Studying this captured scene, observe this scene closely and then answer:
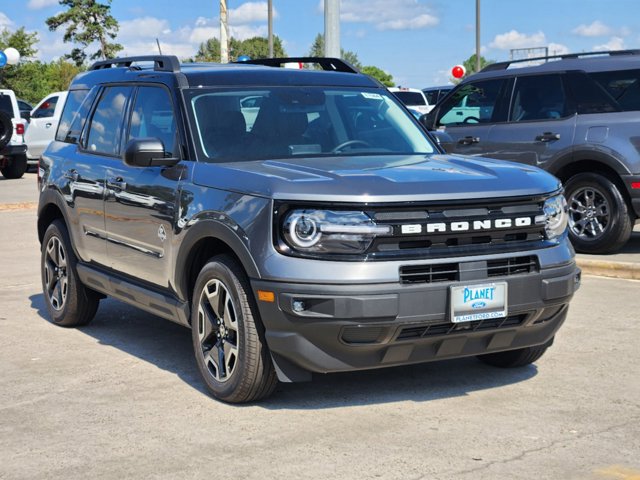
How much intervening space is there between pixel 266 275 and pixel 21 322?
11.8 ft

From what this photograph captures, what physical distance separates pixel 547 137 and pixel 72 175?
17.9ft

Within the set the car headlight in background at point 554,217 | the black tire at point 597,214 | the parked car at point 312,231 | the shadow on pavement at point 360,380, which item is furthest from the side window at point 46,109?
→ the car headlight in background at point 554,217

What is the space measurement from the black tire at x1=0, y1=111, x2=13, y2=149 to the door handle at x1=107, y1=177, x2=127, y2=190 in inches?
627

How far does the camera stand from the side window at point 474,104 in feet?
39.4

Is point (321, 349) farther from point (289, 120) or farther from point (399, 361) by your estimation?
point (289, 120)

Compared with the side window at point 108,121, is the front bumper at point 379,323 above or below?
below

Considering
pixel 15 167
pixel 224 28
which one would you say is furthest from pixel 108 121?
pixel 224 28

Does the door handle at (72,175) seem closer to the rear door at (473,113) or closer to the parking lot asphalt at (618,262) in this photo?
the parking lot asphalt at (618,262)

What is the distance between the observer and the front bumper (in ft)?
17.1

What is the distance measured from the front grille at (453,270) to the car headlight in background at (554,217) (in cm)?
24

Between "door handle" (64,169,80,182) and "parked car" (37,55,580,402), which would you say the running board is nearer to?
"parked car" (37,55,580,402)

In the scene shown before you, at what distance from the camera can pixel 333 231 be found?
524 cm

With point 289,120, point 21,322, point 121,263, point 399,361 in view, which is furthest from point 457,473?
point 21,322

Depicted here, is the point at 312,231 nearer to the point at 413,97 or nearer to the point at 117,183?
the point at 117,183
